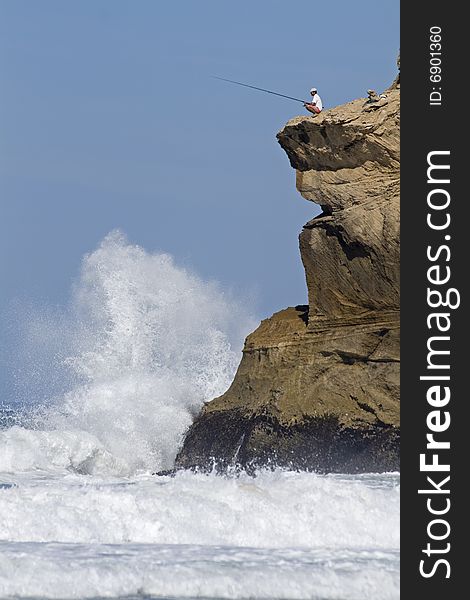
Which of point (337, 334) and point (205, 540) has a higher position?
point (337, 334)

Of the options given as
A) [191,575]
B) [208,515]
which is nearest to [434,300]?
[208,515]

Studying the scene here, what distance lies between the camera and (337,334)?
22.6 meters

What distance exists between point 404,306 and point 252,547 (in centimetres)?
295

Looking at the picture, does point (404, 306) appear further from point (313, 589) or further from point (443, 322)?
point (313, 589)

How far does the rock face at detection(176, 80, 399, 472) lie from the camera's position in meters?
21.4

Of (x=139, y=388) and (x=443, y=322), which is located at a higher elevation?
(x=139, y=388)

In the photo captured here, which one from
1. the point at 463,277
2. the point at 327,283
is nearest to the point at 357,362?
the point at 327,283

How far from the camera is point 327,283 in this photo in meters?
23.1

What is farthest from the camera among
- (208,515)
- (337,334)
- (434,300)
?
(337,334)

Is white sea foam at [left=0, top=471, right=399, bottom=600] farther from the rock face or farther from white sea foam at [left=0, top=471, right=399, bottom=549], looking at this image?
the rock face

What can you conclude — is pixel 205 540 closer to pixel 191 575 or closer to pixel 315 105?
pixel 191 575

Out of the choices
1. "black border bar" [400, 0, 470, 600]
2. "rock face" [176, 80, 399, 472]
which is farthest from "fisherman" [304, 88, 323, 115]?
"black border bar" [400, 0, 470, 600]

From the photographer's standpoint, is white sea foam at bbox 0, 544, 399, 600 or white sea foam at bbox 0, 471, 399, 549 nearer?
white sea foam at bbox 0, 544, 399, 600

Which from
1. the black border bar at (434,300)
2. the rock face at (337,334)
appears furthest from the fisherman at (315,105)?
the black border bar at (434,300)
